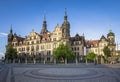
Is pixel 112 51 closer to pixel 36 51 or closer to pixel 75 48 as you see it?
pixel 75 48

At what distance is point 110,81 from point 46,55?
210 ft

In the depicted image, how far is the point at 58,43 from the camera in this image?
77000 mm

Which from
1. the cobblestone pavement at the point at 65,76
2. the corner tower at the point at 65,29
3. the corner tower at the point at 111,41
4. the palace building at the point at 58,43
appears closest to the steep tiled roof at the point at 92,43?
the palace building at the point at 58,43

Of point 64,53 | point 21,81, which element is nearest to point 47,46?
point 64,53

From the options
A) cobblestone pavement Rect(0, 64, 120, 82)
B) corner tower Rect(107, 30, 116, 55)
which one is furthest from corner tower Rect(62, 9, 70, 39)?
cobblestone pavement Rect(0, 64, 120, 82)

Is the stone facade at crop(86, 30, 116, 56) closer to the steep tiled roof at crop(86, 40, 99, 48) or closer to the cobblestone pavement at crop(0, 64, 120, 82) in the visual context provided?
the steep tiled roof at crop(86, 40, 99, 48)

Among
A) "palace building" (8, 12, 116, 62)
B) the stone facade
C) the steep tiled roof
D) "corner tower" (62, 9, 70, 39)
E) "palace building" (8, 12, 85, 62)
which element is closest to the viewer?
"corner tower" (62, 9, 70, 39)

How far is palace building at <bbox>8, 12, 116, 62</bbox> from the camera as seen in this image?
77206 mm

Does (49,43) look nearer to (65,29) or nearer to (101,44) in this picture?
(65,29)

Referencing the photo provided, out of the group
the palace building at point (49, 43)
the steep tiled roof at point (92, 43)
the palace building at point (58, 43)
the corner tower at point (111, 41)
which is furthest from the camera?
the steep tiled roof at point (92, 43)

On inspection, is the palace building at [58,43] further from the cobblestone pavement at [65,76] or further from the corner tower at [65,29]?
the cobblestone pavement at [65,76]

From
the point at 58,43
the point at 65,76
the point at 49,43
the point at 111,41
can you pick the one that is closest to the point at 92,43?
the point at 111,41

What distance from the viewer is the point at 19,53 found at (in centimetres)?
9019

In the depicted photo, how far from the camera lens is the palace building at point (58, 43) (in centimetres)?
7721
